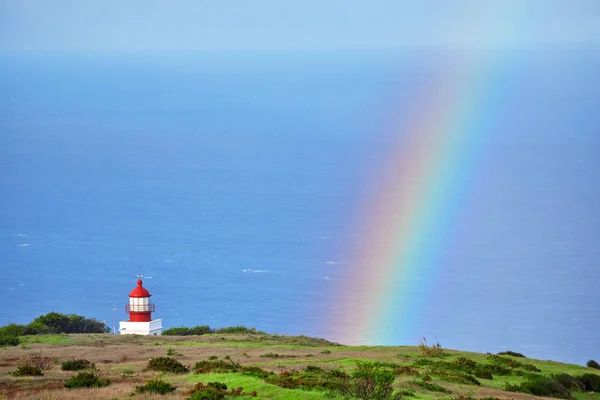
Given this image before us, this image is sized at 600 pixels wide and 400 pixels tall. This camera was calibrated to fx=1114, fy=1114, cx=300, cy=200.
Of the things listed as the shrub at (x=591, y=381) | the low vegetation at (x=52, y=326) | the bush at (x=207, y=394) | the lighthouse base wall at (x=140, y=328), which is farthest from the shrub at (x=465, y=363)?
the lighthouse base wall at (x=140, y=328)

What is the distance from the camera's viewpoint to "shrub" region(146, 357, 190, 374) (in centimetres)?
3664

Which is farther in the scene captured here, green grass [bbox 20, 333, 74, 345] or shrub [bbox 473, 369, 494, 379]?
green grass [bbox 20, 333, 74, 345]

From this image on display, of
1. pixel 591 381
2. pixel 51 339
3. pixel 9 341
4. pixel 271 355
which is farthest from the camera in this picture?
pixel 51 339

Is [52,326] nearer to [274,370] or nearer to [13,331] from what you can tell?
[13,331]

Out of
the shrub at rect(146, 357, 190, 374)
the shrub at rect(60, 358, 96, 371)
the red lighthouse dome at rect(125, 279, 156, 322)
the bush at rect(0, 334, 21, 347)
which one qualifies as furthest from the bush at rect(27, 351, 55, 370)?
the red lighthouse dome at rect(125, 279, 156, 322)

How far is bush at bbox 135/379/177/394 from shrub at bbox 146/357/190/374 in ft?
17.0

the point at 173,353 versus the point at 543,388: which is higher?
the point at 173,353

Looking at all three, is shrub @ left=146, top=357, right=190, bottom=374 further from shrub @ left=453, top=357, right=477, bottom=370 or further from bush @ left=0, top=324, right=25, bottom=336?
bush @ left=0, top=324, right=25, bottom=336

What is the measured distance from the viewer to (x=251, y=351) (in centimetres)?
4753

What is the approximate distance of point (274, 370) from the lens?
38.2 meters

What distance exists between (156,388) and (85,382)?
270cm

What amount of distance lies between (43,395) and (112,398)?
6.90 ft

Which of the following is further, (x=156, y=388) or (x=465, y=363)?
(x=465, y=363)

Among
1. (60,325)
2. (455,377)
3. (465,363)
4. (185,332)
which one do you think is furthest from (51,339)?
(455,377)
